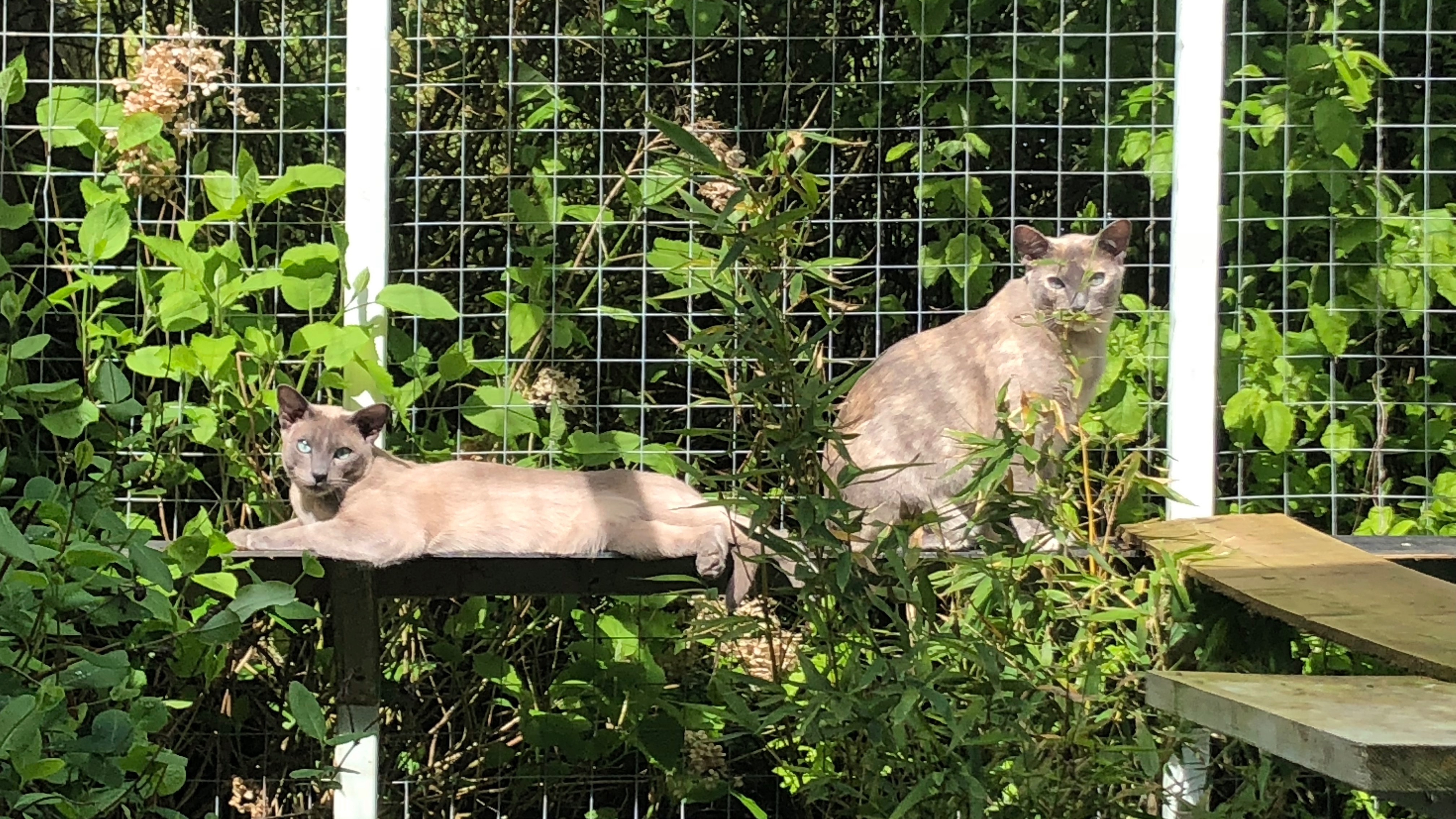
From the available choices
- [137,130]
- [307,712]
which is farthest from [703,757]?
[137,130]

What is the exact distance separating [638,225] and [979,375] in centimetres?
98

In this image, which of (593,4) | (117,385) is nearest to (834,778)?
(117,385)

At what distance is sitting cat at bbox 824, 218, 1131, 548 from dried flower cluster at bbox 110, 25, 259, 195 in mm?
1754

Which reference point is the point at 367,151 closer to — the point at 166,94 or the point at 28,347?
the point at 166,94

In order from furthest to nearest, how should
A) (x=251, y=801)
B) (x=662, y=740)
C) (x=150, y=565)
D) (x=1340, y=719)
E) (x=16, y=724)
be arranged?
(x=251, y=801), (x=662, y=740), (x=150, y=565), (x=16, y=724), (x=1340, y=719)

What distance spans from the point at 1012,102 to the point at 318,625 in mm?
2295

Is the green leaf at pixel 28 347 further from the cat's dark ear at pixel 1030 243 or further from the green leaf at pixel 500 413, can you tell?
the cat's dark ear at pixel 1030 243

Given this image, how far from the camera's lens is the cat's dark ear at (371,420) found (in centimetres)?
333

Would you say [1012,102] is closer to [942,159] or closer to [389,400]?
[942,159]

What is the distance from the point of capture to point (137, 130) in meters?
3.46

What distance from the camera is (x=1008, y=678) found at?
2.61 m

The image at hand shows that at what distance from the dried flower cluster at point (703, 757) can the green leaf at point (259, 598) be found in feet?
4.79

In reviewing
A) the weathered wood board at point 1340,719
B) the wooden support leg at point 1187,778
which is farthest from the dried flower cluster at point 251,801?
the weathered wood board at point 1340,719

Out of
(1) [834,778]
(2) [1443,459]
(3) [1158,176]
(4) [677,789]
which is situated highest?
(3) [1158,176]
